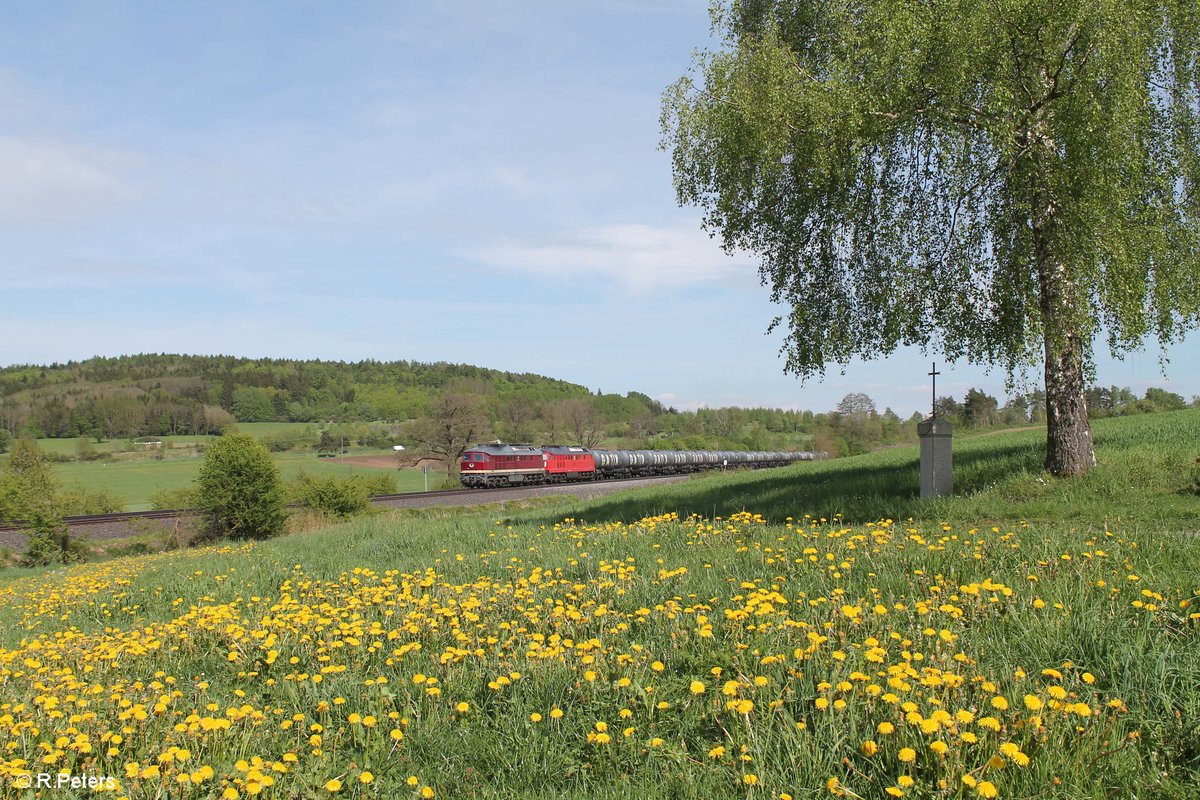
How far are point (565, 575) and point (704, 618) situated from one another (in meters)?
2.84

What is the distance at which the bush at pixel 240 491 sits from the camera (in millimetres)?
27469

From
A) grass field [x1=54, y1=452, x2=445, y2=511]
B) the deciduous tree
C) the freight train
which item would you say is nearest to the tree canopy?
the freight train

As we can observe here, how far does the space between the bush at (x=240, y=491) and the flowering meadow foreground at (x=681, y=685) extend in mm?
21656

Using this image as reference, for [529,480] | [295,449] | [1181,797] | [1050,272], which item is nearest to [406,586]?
[1181,797]

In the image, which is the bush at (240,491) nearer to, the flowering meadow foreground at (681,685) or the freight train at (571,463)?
the flowering meadow foreground at (681,685)

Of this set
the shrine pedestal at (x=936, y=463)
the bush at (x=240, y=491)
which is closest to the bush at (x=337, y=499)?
the bush at (x=240, y=491)

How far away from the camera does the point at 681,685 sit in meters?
4.41

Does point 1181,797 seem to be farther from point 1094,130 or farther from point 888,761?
point 1094,130

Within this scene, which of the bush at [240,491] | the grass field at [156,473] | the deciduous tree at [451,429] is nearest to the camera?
the bush at [240,491]

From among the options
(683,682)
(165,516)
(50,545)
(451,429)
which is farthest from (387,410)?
(683,682)

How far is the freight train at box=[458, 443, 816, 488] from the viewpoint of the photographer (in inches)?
2076

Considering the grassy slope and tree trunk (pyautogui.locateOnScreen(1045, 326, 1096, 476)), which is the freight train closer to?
the grassy slope

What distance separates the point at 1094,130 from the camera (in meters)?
11.1

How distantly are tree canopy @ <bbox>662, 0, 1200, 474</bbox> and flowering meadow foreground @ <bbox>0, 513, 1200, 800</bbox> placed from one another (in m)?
5.93
